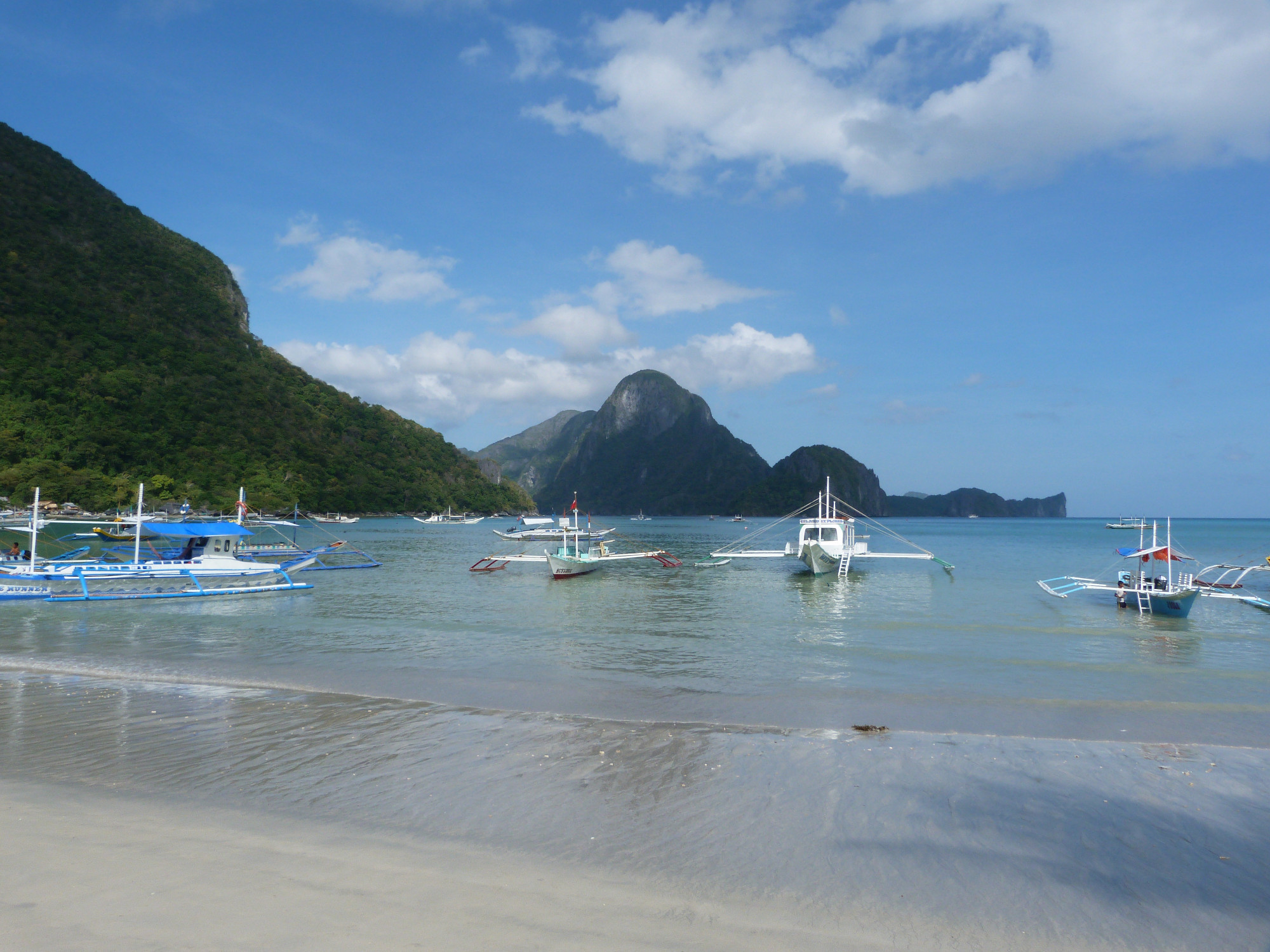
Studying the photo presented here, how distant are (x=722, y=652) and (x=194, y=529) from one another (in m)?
22.3

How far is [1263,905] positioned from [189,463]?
3835 inches

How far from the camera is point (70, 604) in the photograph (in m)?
22.5

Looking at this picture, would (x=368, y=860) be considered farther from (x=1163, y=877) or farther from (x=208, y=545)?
(x=208, y=545)

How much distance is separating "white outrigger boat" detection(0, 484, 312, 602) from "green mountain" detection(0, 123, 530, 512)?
5445 cm

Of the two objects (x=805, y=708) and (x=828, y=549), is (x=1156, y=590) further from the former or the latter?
(x=805, y=708)

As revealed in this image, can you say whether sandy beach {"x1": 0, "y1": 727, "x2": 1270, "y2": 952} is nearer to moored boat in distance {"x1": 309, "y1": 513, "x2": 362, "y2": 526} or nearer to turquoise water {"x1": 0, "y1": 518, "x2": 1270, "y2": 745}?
turquoise water {"x1": 0, "y1": 518, "x2": 1270, "y2": 745}

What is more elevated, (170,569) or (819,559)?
(819,559)

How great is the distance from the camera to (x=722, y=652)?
16.6 m

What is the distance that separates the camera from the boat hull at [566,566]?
34750 millimetres

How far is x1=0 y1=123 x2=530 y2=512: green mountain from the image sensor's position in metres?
74.0

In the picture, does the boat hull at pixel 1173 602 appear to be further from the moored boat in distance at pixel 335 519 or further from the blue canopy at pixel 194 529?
the moored boat in distance at pixel 335 519

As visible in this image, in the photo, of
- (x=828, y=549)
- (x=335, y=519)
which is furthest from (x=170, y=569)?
(x=335, y=519)

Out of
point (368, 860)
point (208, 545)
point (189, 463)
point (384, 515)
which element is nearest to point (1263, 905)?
point (368, 860)

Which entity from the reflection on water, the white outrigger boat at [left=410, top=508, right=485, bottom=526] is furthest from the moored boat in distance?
the reflection on water
